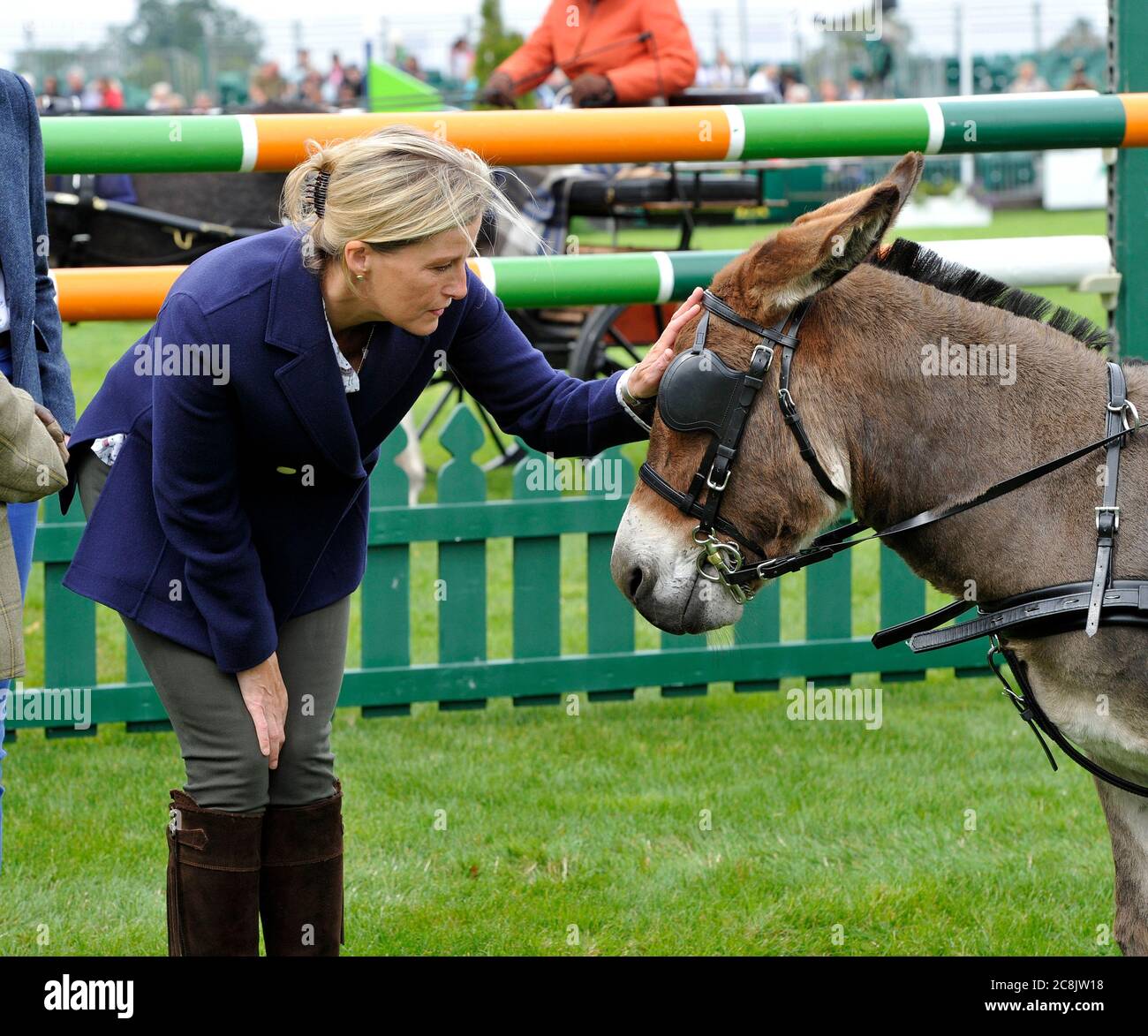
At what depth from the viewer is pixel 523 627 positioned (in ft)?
16.7

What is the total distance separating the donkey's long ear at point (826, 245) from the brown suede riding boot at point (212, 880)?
141 cm

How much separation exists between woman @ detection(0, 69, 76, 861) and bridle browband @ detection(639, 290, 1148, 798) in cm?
124

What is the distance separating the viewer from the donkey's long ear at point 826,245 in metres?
2.31

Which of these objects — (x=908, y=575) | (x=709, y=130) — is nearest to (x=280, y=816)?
(x=709, y=130)

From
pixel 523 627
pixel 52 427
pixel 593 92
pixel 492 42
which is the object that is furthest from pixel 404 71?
pixel 52 427

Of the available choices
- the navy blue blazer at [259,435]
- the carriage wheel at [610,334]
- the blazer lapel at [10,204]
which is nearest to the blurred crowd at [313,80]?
the carriage wheel at [610,334]

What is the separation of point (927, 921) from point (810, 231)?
80.2 inches

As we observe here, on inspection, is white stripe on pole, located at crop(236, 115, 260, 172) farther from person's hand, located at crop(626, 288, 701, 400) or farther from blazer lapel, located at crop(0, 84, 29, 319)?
person's hand, located at crop(626, 288, 701, 400)

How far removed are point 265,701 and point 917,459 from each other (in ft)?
4.30

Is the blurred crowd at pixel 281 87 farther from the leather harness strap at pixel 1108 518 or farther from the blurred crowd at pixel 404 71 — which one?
the leather harness strap at pixel 1108 518

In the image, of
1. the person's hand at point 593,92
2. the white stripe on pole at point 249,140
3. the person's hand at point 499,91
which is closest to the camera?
the white stripe on pole at point 249,140

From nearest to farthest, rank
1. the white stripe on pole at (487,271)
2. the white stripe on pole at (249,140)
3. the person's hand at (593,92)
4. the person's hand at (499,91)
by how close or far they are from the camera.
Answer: the white stripe on pole at (249,140), the white stripe on pole at (487,271), the person's hand at (593,92), the person's hand at (499,91)

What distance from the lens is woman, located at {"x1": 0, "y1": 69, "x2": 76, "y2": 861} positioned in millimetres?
2738

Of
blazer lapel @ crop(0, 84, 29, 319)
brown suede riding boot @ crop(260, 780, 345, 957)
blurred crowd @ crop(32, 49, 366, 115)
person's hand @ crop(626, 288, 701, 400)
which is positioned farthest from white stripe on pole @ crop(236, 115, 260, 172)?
blurred crowd @ crop(32, 49, 366, 115)
